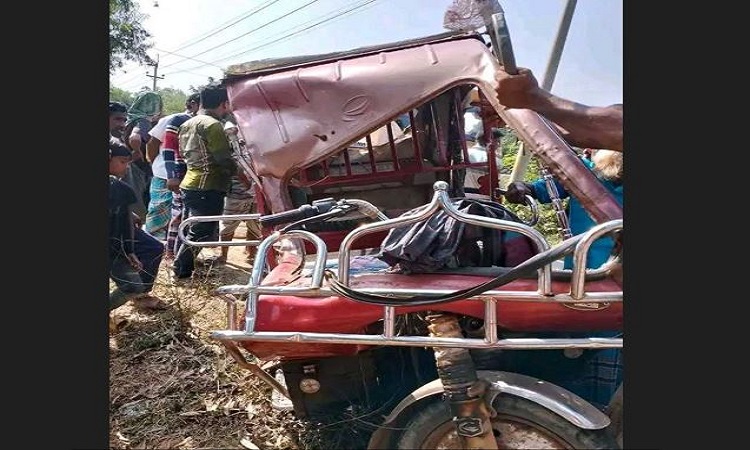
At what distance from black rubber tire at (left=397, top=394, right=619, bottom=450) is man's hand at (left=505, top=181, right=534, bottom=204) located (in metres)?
1.11

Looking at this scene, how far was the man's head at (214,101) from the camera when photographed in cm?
328

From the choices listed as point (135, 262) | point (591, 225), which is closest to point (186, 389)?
point (135, 262)

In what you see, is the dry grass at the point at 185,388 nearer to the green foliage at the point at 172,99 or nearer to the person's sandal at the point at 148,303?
the person's sandal at the point at 148,303

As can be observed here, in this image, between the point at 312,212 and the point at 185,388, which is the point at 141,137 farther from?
the point at 312,212

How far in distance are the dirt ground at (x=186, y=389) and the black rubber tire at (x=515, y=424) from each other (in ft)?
1.51

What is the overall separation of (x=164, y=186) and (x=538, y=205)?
275 cm

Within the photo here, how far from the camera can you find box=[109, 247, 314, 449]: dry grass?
2.22m

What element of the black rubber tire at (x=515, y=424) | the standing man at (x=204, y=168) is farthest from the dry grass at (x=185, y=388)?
the black rubber tire at (x=515, y=424)

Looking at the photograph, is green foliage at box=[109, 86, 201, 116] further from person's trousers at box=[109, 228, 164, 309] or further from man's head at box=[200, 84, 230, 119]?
person's trousers at box=[109, 228, 164, 309]
